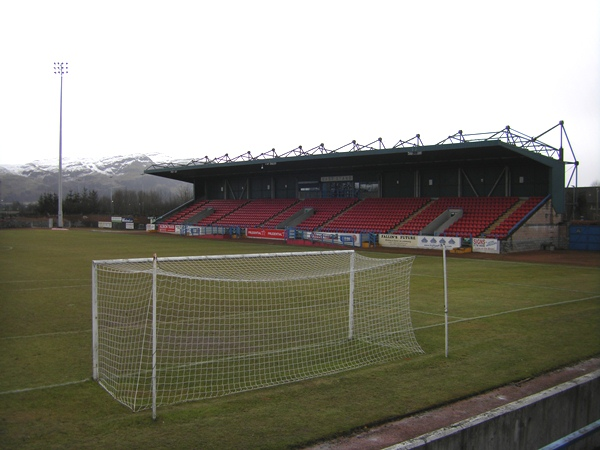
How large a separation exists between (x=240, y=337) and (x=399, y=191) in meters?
36.9

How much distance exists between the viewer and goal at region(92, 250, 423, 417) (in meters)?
7.43

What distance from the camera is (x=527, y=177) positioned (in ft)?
122

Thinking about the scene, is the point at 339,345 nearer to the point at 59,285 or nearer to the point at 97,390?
the point at 97,390

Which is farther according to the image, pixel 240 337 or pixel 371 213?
pixel 371 213

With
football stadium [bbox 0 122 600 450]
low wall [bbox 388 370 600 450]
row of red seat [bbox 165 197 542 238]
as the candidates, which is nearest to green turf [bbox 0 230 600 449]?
football stadium [bbox 0 122 600 450]

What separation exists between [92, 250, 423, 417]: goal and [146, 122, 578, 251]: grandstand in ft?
71.7

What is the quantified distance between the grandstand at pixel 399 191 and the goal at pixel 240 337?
71.7 feet

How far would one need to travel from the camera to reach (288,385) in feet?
25.0

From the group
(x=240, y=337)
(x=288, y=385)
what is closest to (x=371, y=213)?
(x=240, y=337)

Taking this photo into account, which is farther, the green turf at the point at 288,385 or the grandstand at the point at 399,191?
the grandstand at the point at 399,191

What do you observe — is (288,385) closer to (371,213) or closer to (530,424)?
(530,424)

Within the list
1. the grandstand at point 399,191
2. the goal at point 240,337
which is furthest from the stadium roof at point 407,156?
the goal at point 240,337

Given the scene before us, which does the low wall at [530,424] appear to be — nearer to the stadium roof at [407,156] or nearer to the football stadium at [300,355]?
the football stadium at [300,355]

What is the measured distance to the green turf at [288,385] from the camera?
5824 mm
